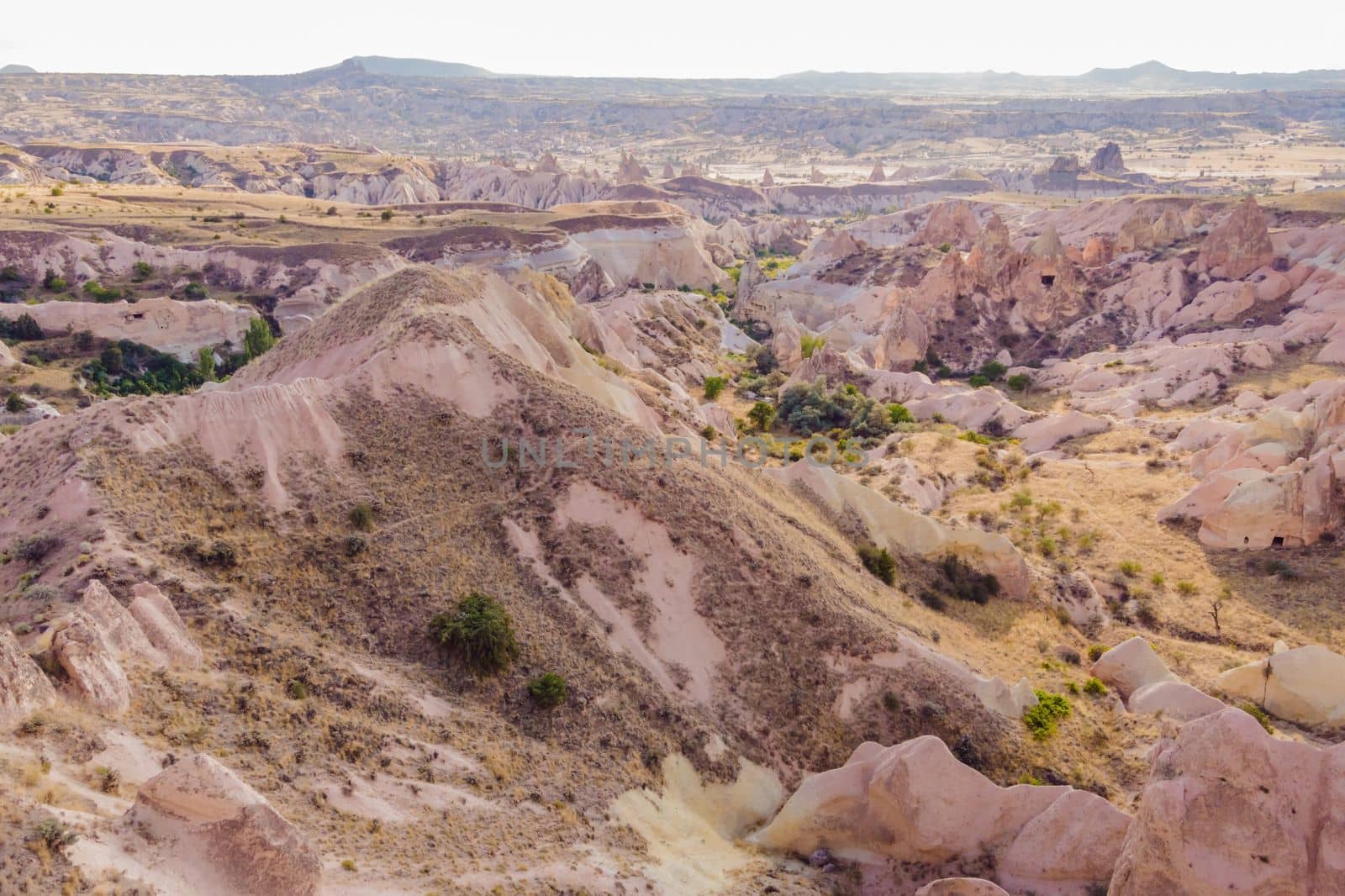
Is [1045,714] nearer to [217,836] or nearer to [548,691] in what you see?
[548,691]

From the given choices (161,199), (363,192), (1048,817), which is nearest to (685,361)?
(1048,817)

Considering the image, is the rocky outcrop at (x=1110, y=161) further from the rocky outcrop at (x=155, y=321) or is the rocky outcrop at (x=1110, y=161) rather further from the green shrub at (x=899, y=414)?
the rocky outcrop at (x=155, y=321)

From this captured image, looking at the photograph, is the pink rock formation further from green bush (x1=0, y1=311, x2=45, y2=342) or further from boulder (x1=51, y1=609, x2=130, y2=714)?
boulder (x1=51, y1=609, x2=130, y2=714)

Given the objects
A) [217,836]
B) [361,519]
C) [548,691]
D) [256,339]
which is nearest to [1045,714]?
[548,691]

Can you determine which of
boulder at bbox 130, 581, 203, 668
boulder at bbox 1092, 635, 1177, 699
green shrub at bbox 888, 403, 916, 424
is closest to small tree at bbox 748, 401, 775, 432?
green shrub at bbox 888, 403, 916, 424

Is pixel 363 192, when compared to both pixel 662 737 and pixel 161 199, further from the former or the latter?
pixel 662 737

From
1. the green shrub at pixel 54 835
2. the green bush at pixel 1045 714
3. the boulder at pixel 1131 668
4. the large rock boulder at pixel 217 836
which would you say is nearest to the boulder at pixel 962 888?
the green bush at pixel 1045 714
